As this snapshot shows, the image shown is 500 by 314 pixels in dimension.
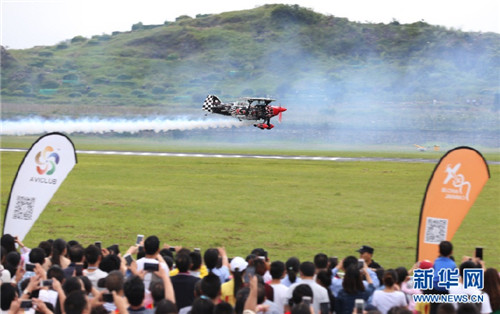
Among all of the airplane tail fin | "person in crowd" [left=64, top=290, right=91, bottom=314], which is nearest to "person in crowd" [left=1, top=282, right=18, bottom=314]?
"person in crowd" [left=64, top=290, right=91, bottom=314]

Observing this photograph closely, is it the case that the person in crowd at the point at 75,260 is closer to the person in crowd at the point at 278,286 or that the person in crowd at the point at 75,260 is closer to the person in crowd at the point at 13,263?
the person in crowd at the point at 13,263

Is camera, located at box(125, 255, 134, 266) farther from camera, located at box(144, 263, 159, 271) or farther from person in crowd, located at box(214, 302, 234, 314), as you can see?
person in crowd, located at box(214, 302, 234, 314)

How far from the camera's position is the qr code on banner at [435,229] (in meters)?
19.9

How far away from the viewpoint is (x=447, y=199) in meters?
19.9

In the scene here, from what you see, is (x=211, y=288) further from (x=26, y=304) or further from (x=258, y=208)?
(x=258, y=208)

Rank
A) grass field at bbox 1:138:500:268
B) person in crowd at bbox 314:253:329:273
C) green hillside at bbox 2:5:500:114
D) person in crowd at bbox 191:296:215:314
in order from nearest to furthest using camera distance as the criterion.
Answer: person in crowd at bbox 191:296:215:314 → person in crowd at bbox 314:253:329:273 → grass field at bbox 1:138:500:268 → green hillside at bbox 2:5:500:114

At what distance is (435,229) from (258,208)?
2162cm

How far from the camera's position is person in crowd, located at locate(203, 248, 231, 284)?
14166 millimetres

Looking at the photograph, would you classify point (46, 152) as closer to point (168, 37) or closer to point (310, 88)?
point (310, 88)

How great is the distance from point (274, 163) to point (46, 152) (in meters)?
44.2

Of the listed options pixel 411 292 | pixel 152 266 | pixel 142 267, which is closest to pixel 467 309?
pixel 411 292

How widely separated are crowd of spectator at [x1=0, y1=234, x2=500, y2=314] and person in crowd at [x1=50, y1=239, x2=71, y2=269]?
26mm

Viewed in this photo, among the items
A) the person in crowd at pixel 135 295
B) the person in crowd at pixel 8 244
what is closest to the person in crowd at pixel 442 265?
the person in crowd at pixel 135 295

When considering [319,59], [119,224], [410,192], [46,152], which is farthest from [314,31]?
[46,152]
